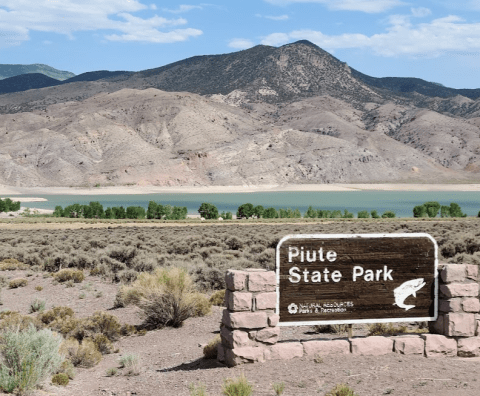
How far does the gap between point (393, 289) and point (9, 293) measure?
43.0 ft

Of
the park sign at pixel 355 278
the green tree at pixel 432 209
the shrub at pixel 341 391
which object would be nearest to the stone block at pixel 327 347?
the park sign at pixel 355 278

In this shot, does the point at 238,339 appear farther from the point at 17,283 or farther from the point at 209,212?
the point at 209,212

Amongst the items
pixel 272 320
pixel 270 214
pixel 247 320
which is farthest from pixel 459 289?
pixel 270 214

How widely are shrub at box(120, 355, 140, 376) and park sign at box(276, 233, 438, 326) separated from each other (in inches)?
104

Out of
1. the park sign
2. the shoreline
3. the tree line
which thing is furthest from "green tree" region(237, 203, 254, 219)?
the shoreline

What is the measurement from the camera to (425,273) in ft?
31.7

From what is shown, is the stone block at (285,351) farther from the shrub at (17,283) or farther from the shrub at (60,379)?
the shrub at (17,283)

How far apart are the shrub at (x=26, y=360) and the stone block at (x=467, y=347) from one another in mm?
6158

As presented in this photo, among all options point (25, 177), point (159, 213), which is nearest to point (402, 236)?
point (159, 213)

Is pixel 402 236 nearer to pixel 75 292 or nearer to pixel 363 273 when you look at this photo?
pixel 363 273

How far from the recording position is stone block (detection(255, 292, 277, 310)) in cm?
905

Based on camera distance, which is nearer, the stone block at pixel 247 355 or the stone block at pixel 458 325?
the stone block at pixel 247 355

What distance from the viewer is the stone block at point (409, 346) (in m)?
9.34

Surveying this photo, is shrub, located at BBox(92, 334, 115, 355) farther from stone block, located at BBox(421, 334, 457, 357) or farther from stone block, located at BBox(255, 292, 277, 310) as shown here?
stone block, located at BBox(421, 334, 457, 357)
